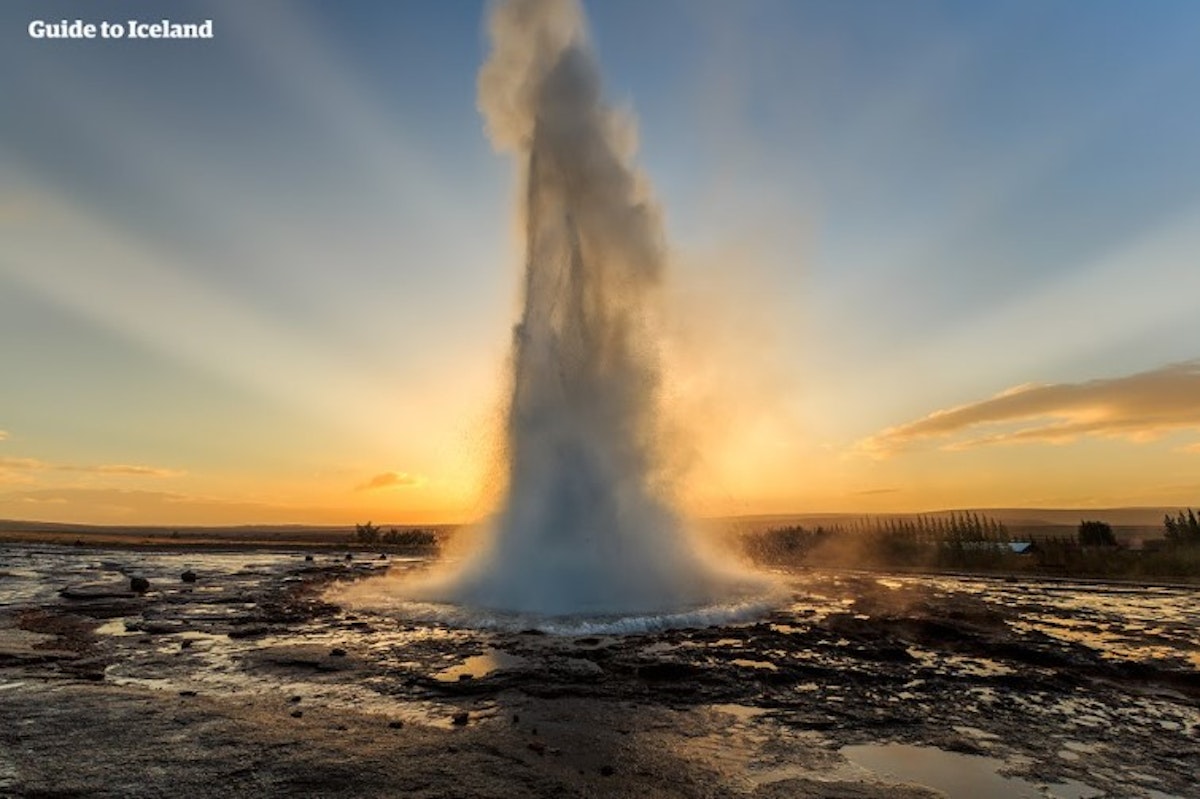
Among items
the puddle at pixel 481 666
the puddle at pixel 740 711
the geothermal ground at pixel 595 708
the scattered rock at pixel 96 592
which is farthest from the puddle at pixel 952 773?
the scattered rock at pixel 96 592

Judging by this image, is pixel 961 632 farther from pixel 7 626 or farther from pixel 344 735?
pixel 7 626

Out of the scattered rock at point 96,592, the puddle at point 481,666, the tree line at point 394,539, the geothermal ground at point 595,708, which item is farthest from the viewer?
the tree line at point 394,539

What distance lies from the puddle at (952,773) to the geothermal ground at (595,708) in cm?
4

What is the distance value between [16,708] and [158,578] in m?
27.7

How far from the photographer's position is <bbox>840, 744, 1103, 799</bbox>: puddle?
7.44 meters

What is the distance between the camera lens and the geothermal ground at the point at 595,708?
756 cm

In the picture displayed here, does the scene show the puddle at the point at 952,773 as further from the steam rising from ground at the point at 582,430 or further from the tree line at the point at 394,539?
the tree line at the point at 394,539

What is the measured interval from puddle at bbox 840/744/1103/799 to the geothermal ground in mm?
38

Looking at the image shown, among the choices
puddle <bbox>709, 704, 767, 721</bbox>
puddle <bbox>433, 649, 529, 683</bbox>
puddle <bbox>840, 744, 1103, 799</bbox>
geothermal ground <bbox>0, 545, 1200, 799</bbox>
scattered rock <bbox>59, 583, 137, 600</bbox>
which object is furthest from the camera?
scattered rock <bbox>59, 583, 137, 600</bbox>

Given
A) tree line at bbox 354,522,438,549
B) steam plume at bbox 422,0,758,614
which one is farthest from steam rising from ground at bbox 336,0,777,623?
tree line at bbox 354,522,438,549

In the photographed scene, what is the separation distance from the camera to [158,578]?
3291 cm

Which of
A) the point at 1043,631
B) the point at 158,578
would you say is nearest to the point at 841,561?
the point at 1043,631

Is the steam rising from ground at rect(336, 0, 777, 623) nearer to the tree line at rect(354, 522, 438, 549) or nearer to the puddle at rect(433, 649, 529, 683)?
the puddle at rect(433, 649, 529, 683)

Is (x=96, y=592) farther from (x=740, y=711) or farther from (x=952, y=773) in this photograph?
(x=952, y=773)
